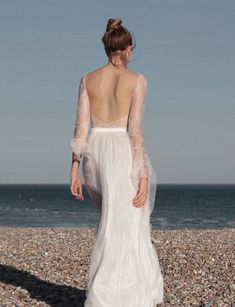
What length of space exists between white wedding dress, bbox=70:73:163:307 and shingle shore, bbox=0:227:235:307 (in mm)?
1774

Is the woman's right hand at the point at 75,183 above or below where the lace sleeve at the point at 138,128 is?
below

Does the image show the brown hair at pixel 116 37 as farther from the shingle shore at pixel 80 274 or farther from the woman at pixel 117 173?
the shingle shore at pixel 80 274

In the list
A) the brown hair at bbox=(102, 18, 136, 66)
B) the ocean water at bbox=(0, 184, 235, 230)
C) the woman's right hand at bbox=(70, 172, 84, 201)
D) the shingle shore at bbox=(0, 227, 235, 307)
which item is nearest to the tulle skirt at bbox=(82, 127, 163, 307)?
the woman's right hand at bbox=(70, 172, 84, 201)

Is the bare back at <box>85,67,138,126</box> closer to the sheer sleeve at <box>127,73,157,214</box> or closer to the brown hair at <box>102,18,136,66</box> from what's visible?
the sheer sleeve at <box>127,73,157,214</box>

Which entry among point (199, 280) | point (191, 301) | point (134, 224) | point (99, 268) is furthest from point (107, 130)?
point (199, 280)

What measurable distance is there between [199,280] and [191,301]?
169 centimetres

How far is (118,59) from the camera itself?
621 centimetres

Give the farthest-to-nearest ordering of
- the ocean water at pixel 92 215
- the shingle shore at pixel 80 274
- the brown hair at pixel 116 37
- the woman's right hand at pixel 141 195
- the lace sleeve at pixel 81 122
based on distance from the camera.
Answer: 1. the ocean water at pixel 92 215
2. the shingle shore at pixel 80 274
3. the lace sleeve at pixel 81 122
4. the woman's right hand at pixel 141 195
5. the brown hair at pixel 116 37

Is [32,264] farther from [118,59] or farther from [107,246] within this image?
[118,59]

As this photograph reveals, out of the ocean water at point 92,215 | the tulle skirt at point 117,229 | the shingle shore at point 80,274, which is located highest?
the tulle skirt at point 117,229

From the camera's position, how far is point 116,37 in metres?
6.08

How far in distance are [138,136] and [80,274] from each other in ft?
16.8

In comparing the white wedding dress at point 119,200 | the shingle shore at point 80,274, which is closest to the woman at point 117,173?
the white wedding dress at point 119,200

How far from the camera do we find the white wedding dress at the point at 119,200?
20.4ft
